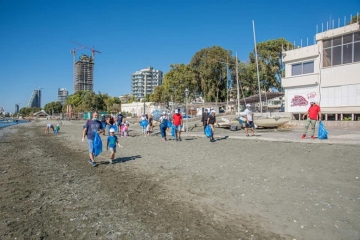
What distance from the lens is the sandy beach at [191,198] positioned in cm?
421

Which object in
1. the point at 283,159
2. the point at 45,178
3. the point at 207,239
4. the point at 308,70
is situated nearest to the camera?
the point at 207,239

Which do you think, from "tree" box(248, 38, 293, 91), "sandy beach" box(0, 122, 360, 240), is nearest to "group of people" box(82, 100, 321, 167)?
"sandy beach" box(0, 122, 360, 240)

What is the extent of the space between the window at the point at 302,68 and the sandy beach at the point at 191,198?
19158 mm

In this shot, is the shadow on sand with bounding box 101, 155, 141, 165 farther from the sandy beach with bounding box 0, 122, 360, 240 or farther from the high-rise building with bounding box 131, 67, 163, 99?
the high-rise building with bounding box 131, 67, 163, 99

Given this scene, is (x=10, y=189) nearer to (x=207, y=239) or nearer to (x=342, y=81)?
(x=207, y=239)

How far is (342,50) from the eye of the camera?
2391 cm

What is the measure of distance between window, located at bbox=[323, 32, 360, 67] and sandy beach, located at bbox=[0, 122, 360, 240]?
56.2 ft

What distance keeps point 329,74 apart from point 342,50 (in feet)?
7.78

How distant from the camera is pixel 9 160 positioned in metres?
11.6

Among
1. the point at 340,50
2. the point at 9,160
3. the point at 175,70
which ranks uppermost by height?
the point at 175,70

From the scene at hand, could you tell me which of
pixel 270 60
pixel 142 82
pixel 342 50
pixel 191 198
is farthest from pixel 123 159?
pixel 142 82

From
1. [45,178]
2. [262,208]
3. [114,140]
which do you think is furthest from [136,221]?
[114,140]

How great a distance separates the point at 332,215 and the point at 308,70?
84.9 ft

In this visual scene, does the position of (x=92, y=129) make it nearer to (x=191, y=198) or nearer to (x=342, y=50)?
(x=191, y=198)
